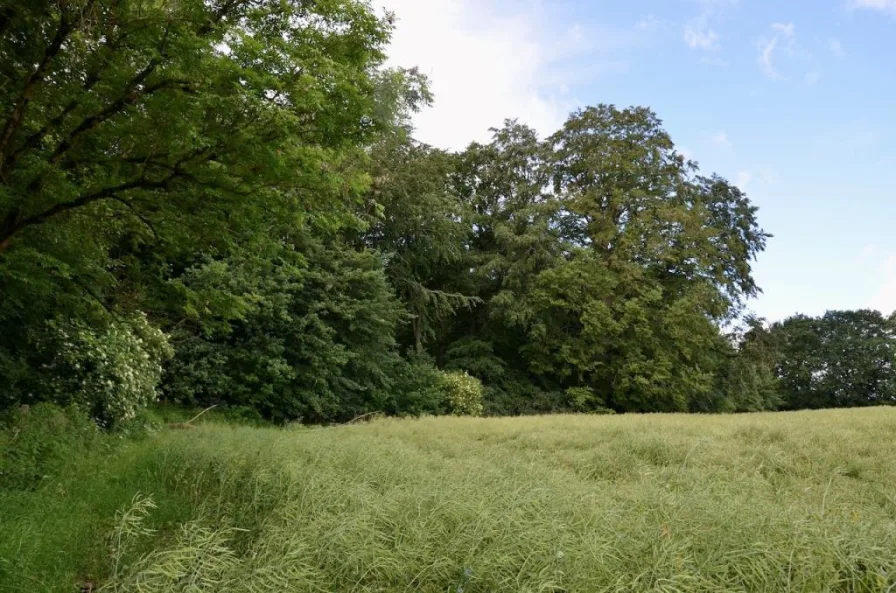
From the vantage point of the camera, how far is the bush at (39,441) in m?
4.89

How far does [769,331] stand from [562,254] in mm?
10048

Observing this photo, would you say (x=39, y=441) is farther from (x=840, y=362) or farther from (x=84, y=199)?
(x=840, y=362)

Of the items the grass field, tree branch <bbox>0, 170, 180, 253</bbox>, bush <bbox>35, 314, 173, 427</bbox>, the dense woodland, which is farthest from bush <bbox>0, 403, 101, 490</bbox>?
tree branch <bbox>0, 170, 180, 253</bbox>

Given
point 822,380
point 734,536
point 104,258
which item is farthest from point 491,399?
point 822,380

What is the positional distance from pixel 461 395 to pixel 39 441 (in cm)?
1423

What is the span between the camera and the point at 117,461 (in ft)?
20.4

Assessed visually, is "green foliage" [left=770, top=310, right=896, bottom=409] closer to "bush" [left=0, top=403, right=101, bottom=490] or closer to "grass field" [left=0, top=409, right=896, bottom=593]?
"grass field" [left=0, top=409, right=896, bottom=593]

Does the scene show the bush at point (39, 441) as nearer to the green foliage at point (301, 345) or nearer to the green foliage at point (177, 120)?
the green foliage at point (177, 120)

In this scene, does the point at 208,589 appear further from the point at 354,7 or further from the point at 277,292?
the point at 277,292

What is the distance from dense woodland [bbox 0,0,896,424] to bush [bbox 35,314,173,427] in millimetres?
39

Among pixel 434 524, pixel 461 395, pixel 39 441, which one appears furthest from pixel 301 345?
pixel 434 524

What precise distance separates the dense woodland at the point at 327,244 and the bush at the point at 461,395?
10cm

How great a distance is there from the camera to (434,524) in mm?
3070

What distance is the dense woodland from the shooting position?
5262 mm
